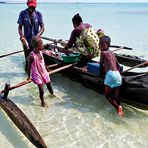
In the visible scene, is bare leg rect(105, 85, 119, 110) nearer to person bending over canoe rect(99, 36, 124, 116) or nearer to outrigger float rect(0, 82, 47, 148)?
person bending over canoe rect(99, 36, 124, 116)

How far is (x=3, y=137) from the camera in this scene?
499 centimetres

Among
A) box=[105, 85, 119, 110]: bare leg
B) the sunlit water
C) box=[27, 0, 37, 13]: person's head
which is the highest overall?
box=[27, 0, 37, 13]: person's head

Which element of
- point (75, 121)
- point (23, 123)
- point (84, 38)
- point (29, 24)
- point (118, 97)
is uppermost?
point (29, 24)

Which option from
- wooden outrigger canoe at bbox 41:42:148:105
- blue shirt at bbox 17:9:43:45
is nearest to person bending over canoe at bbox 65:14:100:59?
wooden outrigger canoe at bbox 41:42:148:105

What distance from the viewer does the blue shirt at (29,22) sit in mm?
7141

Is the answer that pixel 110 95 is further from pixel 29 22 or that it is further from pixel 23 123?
pixel 29 22

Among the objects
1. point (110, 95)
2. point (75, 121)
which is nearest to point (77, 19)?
point (110, 95)

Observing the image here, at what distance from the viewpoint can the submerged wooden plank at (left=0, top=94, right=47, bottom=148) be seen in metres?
4.16

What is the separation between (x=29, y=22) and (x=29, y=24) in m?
0.05

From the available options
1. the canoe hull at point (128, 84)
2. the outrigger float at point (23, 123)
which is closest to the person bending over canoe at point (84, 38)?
the canoe hull at point (128, 84)

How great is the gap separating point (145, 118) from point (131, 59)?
1971 millimetres

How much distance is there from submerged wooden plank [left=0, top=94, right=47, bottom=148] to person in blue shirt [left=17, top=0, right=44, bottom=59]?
2.40m

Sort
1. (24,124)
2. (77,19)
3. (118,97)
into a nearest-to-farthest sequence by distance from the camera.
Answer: (24,124)
(118,97)
(77,19)

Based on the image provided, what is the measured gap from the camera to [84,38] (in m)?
6.72
